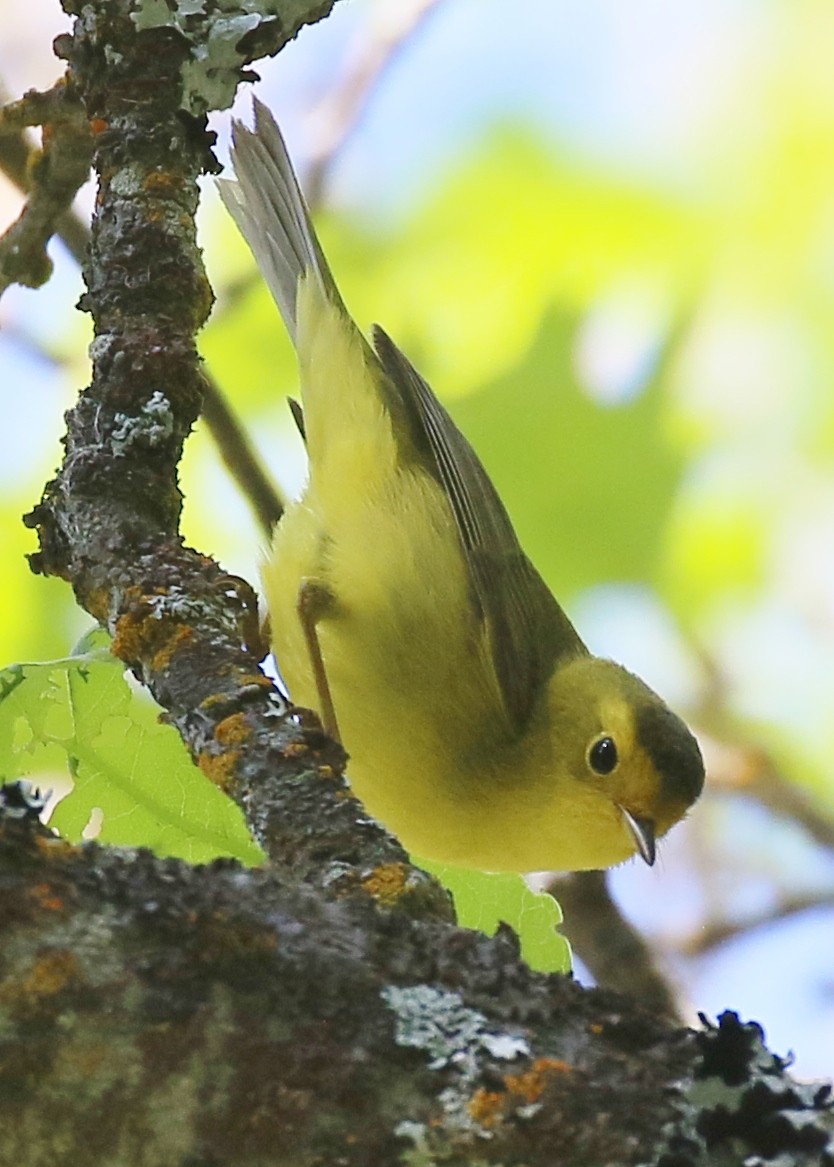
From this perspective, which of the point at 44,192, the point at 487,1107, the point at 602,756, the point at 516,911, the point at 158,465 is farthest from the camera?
the point at 602,756

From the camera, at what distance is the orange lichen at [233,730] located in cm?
194

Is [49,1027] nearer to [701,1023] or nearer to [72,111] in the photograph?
[701,1023]

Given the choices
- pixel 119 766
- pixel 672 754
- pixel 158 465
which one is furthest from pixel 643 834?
pixel 158 465

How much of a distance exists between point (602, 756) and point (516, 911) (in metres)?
1.21

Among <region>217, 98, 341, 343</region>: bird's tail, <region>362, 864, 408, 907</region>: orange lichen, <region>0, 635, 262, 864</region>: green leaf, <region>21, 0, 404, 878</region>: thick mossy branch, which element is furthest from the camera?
<region>217, 98, 341, 343</region>: bird's tail

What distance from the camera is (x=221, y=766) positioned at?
6.39 ft

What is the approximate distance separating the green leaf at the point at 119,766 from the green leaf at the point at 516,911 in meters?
0.42

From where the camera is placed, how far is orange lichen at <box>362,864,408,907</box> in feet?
5.02

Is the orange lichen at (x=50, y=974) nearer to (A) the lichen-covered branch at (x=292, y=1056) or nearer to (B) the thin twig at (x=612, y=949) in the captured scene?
(A) the lichen-covered branch at (x=292, y=1056)

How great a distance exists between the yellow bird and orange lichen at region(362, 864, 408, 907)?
1.87 meters

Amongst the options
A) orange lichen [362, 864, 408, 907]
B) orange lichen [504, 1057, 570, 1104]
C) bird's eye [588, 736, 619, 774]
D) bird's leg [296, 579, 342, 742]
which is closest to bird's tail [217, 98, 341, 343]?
bird's leg [296, 579, 342, 742]

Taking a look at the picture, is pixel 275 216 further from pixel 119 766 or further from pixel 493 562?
pixel 119 766

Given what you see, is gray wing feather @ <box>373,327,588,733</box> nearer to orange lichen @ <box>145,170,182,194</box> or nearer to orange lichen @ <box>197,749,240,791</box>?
orange lichen @ <box>145,170,182,194</box>

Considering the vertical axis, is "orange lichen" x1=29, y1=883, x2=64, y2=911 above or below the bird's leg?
below
